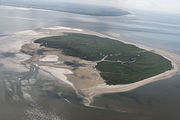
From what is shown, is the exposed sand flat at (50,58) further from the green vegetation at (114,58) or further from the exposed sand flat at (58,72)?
the green vegetation at (114,58)

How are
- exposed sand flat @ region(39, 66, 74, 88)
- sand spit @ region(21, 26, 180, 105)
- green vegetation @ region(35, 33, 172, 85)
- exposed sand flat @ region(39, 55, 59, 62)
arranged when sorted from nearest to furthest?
sand spit @ region(21, 26, 180, 105), exposed sand flat @ region(39, 66, 74, 88), green vegetation @ region(35, 33, 172, 85), exposed sand flat @ region(39, 55, 59, 62)

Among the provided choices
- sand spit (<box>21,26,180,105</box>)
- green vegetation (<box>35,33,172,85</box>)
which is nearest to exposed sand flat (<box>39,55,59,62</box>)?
sand spit (<box>21,26,180,105</box>)

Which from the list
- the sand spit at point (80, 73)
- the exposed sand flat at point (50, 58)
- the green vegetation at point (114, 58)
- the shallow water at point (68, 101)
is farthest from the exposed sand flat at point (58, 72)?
the green vegetation at point (114, 58)

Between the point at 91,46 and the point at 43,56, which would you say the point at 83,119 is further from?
the point at 91,46

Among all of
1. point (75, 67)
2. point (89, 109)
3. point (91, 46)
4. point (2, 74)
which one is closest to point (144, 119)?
point (89, 109)

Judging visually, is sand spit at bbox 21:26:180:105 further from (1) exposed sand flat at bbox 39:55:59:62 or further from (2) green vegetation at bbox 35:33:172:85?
(2) green vegetation at bbox 35:33:172:85

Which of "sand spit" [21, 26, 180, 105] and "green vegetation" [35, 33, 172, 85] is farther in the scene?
"green vegetation" [35, 33, 172, 85]

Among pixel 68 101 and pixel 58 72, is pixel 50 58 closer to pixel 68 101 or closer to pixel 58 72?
pixel 58 72

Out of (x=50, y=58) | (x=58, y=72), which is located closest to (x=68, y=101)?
(x=58, y=72)

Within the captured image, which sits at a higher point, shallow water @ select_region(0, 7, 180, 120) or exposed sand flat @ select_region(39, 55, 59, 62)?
exposed sand flat @ select_region(39, 55, 59, 62)
